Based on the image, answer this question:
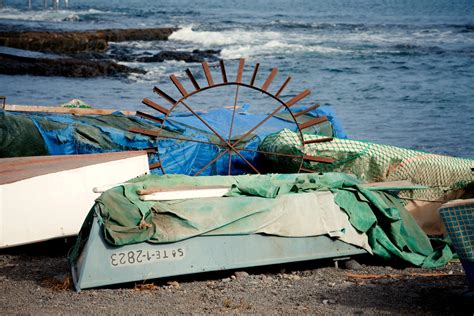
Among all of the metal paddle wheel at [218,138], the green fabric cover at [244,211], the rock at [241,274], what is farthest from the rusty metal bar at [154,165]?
the rock at [241,274]

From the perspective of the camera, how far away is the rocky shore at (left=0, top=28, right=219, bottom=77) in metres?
28.5

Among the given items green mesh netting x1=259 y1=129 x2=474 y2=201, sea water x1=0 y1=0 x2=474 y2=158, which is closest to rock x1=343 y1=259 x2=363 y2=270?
green mesh netting x1=259 y1=129 x2=474 y2=201

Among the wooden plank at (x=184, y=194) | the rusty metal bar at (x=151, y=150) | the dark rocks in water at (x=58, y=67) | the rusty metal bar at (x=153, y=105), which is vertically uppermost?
the rusty metal bar at (x=153, y=105)

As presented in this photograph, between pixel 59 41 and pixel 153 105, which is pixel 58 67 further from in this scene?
pixel 153 105

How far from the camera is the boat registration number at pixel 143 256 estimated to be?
785cm

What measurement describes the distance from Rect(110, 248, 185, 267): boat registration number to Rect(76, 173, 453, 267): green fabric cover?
120 mm

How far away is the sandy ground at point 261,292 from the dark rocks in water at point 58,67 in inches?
785

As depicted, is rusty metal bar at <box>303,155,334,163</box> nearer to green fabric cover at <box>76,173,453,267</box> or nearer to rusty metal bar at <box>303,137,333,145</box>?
rusty metal bar at <box>303,137,333,145</box>

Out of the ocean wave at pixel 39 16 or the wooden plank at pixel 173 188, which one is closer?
the wooden plank at pixel 173 188

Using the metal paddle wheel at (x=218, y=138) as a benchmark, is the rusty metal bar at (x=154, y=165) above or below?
below

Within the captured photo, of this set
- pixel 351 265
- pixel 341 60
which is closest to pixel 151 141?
pixel 351 265

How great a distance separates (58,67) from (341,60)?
1273 centimetres

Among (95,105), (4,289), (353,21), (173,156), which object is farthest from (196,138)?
(353,21)

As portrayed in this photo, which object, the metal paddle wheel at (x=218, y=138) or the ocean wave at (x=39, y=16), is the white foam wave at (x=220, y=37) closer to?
the ocean wave at (x=39, y=16)
